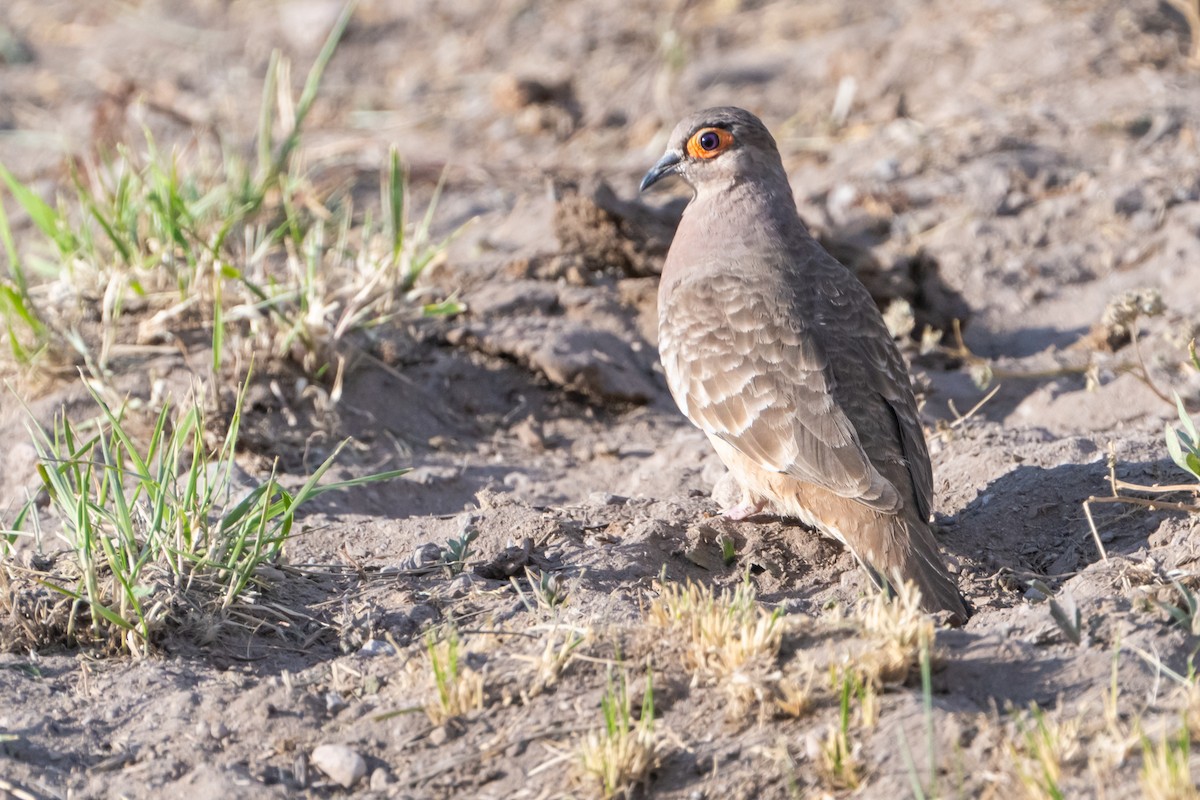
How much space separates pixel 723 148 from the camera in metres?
5.61

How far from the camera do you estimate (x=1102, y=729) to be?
322 cm

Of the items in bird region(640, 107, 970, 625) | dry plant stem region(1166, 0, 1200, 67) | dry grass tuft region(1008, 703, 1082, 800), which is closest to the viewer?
dry grass tuft region(1008, 703, 1082, 800)

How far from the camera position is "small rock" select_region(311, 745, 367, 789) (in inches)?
135

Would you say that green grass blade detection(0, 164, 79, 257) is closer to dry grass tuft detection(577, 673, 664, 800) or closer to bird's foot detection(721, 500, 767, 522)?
bird's foot detection(721, 500, 767, 522)

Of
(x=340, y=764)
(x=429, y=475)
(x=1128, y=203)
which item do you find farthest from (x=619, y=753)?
(x=1128, y=203)

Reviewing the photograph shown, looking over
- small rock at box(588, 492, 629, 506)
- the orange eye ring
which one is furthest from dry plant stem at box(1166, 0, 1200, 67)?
small rock at box(588, 492, 629, 506)

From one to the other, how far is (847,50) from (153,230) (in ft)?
17.7

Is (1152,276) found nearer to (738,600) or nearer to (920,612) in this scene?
(920,612)

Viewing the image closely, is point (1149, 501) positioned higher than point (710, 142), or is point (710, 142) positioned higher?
point (710, 142)

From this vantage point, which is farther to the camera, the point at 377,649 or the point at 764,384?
the point at 764,384

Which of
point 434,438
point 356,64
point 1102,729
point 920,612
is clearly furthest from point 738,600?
point 356,64

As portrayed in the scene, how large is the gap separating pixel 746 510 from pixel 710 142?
1667 mm

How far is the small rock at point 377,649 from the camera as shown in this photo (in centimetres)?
396

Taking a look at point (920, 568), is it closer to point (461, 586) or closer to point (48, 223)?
point (461, 586)
